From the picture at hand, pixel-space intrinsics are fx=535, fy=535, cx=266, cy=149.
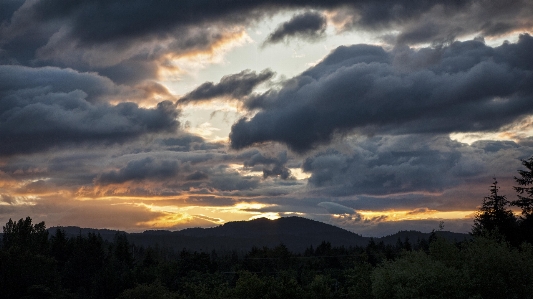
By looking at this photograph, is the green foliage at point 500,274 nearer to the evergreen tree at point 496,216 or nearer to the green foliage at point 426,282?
the green foliage at point 426,282

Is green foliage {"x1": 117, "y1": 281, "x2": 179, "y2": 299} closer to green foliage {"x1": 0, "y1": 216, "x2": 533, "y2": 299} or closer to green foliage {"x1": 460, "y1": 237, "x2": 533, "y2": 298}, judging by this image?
green foliage {"x1": 0, "y1": 216, "x2": 533, "y2": 299}

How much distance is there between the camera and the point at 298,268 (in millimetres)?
143625

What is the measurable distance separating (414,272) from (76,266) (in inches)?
3752

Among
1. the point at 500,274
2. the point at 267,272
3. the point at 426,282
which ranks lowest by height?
the point at 267,272

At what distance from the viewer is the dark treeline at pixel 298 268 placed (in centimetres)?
4791

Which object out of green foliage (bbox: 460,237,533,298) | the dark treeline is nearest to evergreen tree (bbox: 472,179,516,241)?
the dark treeline

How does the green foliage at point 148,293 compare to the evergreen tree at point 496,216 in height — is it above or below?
below

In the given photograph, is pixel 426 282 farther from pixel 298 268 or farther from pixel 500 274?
pixel 298 268

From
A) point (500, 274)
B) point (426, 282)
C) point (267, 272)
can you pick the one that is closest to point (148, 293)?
point (426, 282)

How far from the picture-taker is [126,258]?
14475 cm

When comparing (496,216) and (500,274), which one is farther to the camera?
(496,216)

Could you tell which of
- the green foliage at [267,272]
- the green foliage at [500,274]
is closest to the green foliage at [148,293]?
the green foliage at [267,272]

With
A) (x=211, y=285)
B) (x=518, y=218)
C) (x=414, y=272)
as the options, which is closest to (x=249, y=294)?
(x=414, y=272)

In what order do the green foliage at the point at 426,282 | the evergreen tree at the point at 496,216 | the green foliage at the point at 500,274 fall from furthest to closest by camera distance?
the evergreen tree at the point at 496,216, the green foliage at the point at 500,274, the green foliage at the point at 426,282
